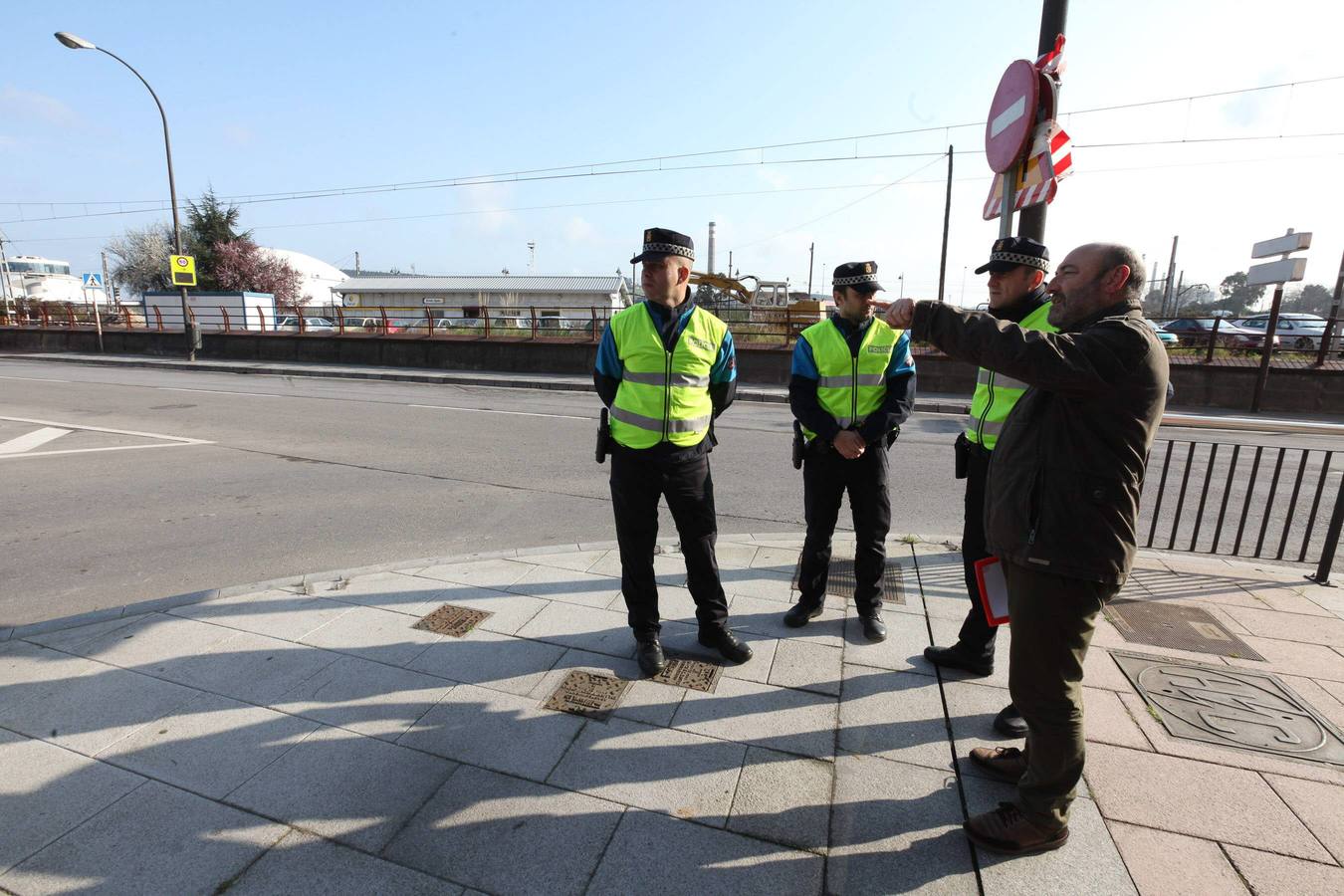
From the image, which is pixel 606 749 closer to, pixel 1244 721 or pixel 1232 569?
pixel 1244 721

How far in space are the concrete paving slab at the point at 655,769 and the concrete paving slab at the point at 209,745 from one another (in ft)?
3.83

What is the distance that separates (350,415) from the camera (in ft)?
36.5

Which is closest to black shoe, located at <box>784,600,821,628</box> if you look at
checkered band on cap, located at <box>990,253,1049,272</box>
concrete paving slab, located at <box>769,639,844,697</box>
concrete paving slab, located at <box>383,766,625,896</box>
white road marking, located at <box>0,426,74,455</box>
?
concrete paving slab, located at <box>769,639,844,697</box>

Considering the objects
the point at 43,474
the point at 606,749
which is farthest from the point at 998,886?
the point at 43,474

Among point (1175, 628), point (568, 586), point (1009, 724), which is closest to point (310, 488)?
point (568, 586)

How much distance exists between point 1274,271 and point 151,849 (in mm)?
16688

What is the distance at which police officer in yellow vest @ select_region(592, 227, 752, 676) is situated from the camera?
9.62 ft

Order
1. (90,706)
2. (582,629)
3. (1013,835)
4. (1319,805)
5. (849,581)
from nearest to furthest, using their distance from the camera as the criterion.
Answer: (1013,835) → (1319,805) → (90,706) → (582,629) → (849,581)

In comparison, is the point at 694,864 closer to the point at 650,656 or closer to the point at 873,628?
the point at 650,656

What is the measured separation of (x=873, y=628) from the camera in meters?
3.38

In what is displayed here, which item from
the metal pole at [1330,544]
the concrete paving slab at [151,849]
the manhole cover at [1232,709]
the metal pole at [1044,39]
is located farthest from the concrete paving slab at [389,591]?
the metal pole at [1330,544]

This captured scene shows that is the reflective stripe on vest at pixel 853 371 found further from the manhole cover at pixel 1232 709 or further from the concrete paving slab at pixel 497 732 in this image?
the concrete paving slab at pixel 497 732

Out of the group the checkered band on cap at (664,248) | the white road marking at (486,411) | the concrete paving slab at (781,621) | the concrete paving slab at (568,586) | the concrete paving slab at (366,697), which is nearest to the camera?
the concrete paving slab at (366,697)

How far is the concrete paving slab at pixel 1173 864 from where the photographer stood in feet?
6.29
